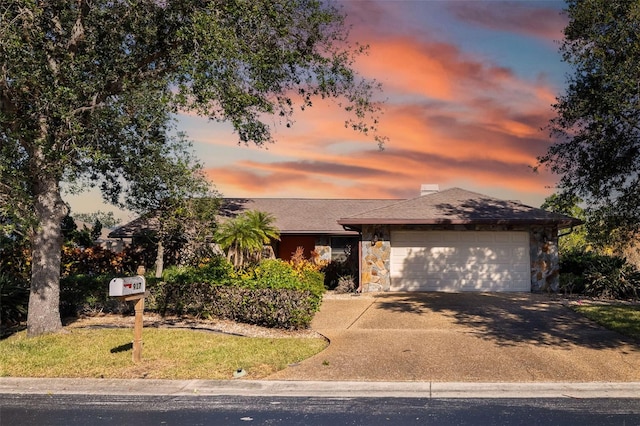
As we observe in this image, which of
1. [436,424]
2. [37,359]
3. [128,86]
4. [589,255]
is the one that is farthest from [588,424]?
[589,255]

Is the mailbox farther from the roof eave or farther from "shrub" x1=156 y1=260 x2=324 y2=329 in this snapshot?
the roof eave

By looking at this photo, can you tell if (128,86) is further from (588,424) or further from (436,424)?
(588,424)

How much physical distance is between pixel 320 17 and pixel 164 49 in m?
4.05

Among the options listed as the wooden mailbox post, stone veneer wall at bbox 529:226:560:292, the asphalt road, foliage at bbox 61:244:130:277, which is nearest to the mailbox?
→ the wooden mailbox post

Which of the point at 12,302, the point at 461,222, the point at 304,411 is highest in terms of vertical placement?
the point at 461,222

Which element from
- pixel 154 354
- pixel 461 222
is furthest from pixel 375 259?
pixel 154 354

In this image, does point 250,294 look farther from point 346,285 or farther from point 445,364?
point 346,285

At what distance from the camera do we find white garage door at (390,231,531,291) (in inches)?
784

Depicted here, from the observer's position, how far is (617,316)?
13484 mm

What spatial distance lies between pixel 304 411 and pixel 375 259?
1369 centimetres

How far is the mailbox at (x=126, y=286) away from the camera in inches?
346

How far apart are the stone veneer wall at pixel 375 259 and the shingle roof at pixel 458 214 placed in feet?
2.39

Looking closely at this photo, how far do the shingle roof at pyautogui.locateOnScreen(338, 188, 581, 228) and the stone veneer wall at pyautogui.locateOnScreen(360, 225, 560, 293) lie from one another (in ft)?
1.66

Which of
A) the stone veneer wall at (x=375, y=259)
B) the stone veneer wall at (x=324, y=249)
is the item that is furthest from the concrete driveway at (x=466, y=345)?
the stone veneer wall at (x=324, y=249)
